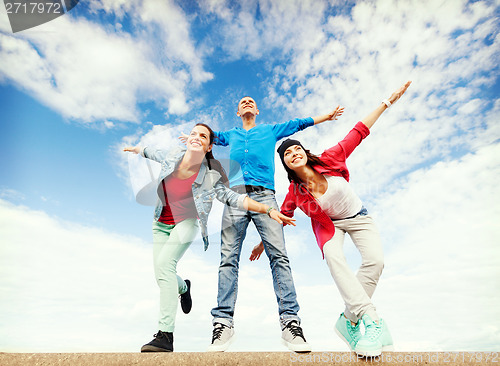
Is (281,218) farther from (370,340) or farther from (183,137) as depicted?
(183,137)

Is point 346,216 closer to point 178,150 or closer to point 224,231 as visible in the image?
point 224,231

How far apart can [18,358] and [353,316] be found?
3.13 meters

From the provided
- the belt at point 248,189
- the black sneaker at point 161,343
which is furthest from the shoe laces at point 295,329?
the belt at point 248,189

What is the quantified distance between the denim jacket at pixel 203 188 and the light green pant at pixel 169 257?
0.49ft

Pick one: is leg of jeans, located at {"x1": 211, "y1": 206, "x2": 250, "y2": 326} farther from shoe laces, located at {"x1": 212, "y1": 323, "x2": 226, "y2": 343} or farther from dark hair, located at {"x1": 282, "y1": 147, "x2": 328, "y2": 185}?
dark hair, located at {"x1": 282, "y1": 147, "x2": 328, "y2": 185}

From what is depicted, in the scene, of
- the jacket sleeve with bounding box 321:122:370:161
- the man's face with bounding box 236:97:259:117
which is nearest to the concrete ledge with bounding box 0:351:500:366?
the jacket sleeve with bounding box 321:122:370:161

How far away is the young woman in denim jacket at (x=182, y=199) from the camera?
3.47m

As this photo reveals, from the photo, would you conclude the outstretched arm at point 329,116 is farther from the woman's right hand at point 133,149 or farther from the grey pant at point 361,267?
the woman's right hand at point 133,149

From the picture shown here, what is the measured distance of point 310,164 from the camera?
3.70m

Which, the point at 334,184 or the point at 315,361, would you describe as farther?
the point at 334,184

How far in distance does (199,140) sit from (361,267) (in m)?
2.27

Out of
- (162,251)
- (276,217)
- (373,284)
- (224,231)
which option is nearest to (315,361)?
(373,284)

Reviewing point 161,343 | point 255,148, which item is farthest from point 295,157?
point 161,343

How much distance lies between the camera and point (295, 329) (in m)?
3.17
